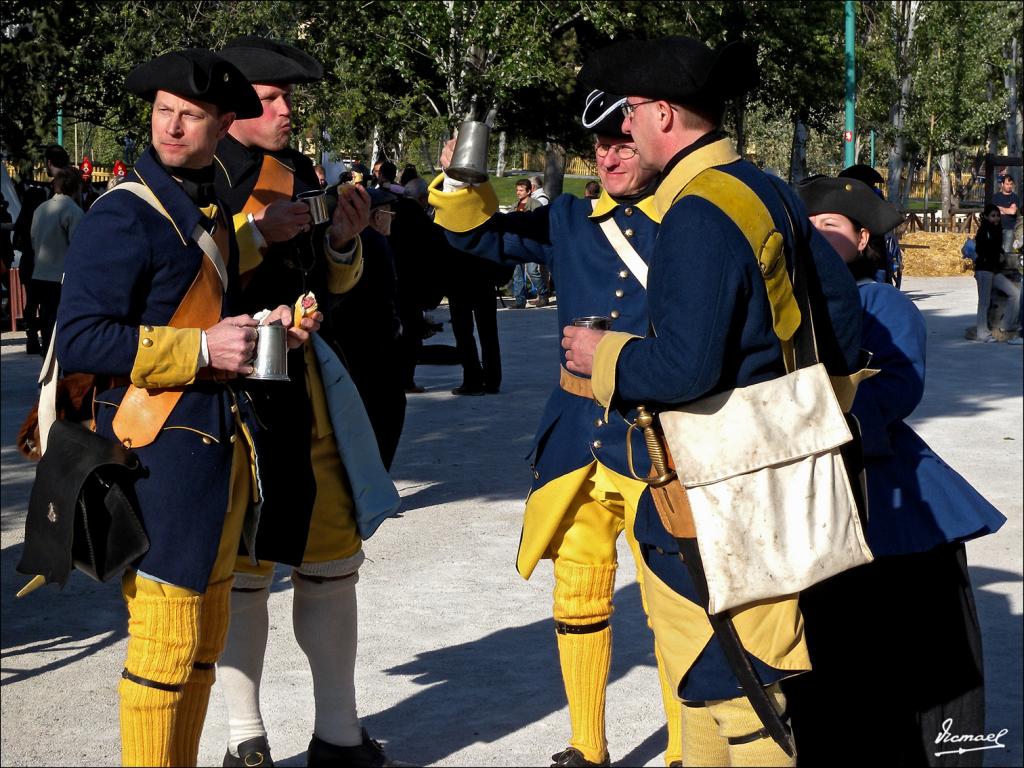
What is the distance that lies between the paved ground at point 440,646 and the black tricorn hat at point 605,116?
6.05ft

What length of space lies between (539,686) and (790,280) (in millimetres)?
2731

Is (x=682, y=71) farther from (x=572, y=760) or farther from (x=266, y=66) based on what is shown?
(x=572, y=760)

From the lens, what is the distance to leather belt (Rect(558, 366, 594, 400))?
4297mm

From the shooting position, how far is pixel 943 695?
13.9 ft

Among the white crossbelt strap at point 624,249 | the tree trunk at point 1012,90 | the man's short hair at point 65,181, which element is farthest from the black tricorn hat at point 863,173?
the tree trunk at point 1012,90

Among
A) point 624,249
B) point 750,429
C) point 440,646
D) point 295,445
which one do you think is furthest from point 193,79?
point 440,646

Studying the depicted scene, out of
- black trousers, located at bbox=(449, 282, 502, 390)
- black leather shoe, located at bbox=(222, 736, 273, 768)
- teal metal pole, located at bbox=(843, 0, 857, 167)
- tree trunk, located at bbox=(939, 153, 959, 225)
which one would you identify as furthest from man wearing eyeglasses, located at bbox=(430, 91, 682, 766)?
tree trunk, located at bbox=(939, 153, 959, 225)

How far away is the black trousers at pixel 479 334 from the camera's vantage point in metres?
12.3

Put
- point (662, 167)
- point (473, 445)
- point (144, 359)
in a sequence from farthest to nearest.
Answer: point (473, 445) → point (144, 359) → point (662, 167)

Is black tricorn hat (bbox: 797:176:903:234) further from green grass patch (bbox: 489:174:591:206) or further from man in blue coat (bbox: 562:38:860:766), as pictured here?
green grass patch (bbox: 489:174:591:206)

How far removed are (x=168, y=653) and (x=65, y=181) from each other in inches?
415

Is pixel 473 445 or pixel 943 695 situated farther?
pixel 473 445

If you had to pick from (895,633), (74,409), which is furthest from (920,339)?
(74,409)

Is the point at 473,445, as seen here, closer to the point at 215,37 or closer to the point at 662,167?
the point at 662,167
